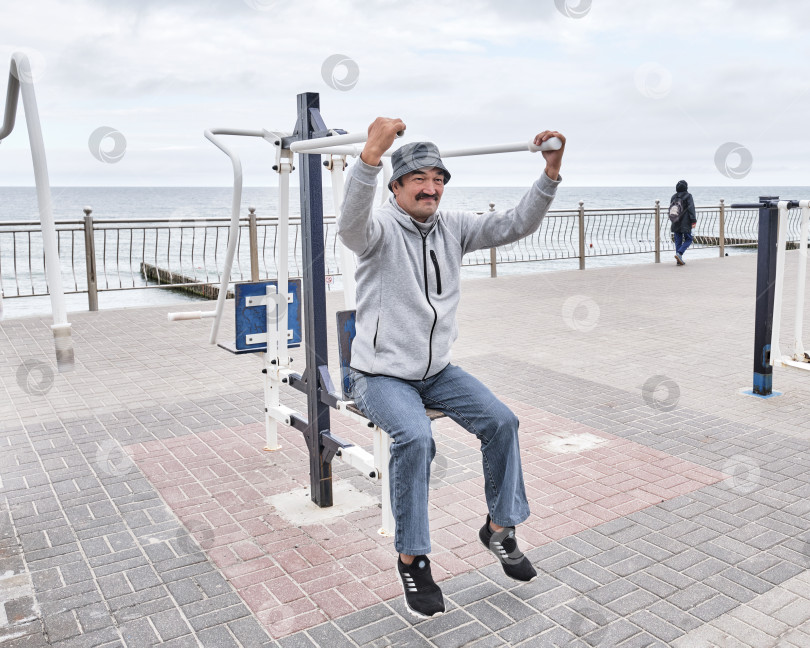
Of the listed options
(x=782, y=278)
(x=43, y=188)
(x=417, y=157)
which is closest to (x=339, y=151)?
(x=417, y=157)

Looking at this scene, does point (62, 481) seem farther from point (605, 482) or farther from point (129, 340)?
point (129, 340)

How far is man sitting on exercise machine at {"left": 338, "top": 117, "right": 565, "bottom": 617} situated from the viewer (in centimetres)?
288

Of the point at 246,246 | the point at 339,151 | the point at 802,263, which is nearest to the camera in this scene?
the point at 339,151

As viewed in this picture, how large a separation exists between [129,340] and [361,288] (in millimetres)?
6397

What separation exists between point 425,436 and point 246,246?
2362cm

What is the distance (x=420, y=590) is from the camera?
9.23 ft

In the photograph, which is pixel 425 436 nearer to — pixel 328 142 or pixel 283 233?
pixel 328 142

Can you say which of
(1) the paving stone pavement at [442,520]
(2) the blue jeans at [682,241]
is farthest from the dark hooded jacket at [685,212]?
(1) the paving stone pavement at [442,520]

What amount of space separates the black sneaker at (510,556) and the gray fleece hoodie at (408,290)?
73 centimetres

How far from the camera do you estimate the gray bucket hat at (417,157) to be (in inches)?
117

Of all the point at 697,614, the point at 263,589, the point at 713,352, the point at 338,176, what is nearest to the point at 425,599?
the point at 263,589

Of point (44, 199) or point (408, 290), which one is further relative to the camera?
point (408, 290)

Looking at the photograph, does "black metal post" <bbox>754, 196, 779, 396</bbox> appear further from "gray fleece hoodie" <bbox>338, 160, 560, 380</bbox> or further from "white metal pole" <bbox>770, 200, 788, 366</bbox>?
"gray fleece hoodie" <bbox>338, 160, 560, 380</bbox>

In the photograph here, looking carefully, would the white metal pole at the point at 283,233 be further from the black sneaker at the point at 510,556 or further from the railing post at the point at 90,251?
the railing post at the point at 90,251
